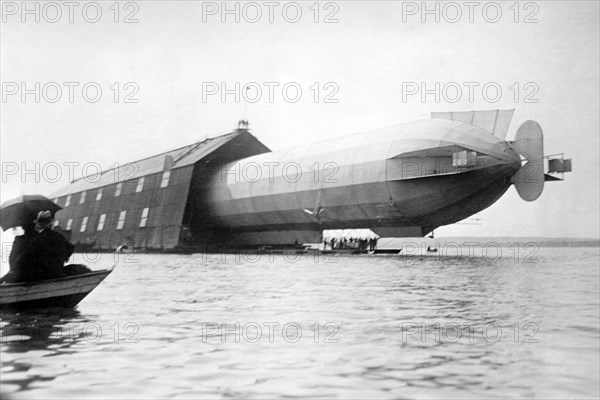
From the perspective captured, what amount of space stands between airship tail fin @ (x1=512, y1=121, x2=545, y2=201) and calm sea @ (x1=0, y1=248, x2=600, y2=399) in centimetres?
1019

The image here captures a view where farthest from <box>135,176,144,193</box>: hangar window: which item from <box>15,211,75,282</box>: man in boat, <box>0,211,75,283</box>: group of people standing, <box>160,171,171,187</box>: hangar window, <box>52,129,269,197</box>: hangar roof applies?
<box>15,211,75,282</box>: man in boat

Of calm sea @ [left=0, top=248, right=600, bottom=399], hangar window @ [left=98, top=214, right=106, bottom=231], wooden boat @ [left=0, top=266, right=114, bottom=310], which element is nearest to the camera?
calm sea @ [left=0, top=248, right=600, bottom=399]

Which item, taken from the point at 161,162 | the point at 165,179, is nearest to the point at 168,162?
the point at 161,162

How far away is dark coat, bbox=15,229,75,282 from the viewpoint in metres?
12.0

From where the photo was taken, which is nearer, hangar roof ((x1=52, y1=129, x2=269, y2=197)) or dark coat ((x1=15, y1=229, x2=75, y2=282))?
dark coat ((x1=15, y1=229, x2=75, y2=282))

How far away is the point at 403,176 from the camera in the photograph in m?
28.7

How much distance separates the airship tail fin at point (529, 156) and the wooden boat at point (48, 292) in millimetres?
18791

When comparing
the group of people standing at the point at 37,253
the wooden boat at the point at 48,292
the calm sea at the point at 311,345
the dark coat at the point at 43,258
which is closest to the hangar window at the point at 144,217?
the calm sea at the point at 311,345

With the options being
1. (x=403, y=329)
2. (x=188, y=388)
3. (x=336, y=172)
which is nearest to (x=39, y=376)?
(x=188, y=388)

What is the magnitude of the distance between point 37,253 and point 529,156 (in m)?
21.0

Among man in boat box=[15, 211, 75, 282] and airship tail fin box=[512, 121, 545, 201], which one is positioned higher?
airship tail fin box=[512, 121, 545, 201]

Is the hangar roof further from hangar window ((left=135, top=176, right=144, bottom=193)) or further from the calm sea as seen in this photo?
the calm sea

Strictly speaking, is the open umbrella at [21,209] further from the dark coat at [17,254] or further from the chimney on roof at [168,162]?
the chimney on roof at [168,162]

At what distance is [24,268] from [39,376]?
5.80 meters
